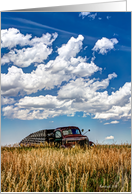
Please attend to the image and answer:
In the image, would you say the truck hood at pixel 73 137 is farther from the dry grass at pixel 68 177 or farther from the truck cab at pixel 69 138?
the dry grass at pixel 68 177

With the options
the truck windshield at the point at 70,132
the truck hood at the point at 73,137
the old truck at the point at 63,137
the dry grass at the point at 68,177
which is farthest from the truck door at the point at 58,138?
the dry grass at the point at 68,177

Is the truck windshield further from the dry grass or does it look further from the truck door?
the dry grass

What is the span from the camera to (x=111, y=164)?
4941 millimetres

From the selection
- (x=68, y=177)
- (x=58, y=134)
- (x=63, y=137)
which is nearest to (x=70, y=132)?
(x=63, y=137)

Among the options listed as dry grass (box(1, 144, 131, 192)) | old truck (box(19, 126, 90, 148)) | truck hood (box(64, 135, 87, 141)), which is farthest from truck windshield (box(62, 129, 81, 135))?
dry grass (box(1, 144, 131, 192))

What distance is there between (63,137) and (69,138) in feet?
1.39

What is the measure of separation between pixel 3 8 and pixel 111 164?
4577mm

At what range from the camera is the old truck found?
9.38 meters

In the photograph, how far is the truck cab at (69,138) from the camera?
932 cm

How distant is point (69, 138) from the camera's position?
31.2ft

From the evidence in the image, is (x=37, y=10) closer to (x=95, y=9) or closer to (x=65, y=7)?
(x=65, y=7)

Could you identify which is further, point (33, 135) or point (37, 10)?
point (33, 135)

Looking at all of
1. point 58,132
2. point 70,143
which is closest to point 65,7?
point 70,143

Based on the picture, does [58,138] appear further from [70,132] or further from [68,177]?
[68,177]
